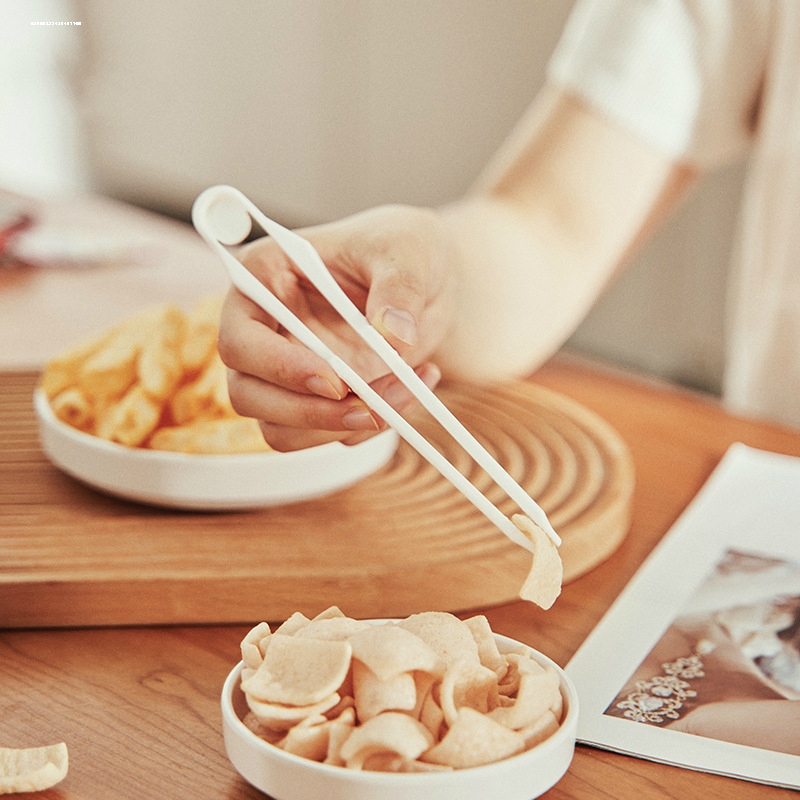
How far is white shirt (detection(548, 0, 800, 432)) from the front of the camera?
85cm

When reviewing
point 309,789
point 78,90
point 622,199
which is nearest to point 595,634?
point 309,789

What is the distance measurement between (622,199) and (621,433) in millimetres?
258

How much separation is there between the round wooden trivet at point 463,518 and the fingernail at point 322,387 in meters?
0.10

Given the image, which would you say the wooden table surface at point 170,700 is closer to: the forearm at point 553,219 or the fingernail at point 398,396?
the fingernail at point 398,396

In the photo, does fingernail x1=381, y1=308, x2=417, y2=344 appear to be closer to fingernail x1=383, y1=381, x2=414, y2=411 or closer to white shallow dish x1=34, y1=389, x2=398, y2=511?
fingernail x1=383, y1=381, x2=414, y2=411

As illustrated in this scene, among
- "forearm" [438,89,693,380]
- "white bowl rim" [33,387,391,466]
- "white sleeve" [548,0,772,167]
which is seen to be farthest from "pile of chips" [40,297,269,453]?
"white sleeve" [548,0,772,167]

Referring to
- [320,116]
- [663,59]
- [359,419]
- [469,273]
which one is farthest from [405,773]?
[320,116]

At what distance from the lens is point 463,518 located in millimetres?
525

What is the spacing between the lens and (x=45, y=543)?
491mm

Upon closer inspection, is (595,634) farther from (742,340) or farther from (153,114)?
(153,114)

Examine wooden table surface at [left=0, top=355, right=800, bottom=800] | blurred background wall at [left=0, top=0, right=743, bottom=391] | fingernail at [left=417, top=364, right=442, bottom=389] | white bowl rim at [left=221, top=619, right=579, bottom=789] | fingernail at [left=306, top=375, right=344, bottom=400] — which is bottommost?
blurred background wall at [left=0, top=0, right=743, bottom=391]

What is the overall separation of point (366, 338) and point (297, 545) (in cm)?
18

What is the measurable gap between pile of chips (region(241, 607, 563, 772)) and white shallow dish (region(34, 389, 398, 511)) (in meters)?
0.18

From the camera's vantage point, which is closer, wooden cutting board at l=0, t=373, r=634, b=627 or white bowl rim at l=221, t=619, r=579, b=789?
white bowl rim at l=221, t=619, r=579, b=789
